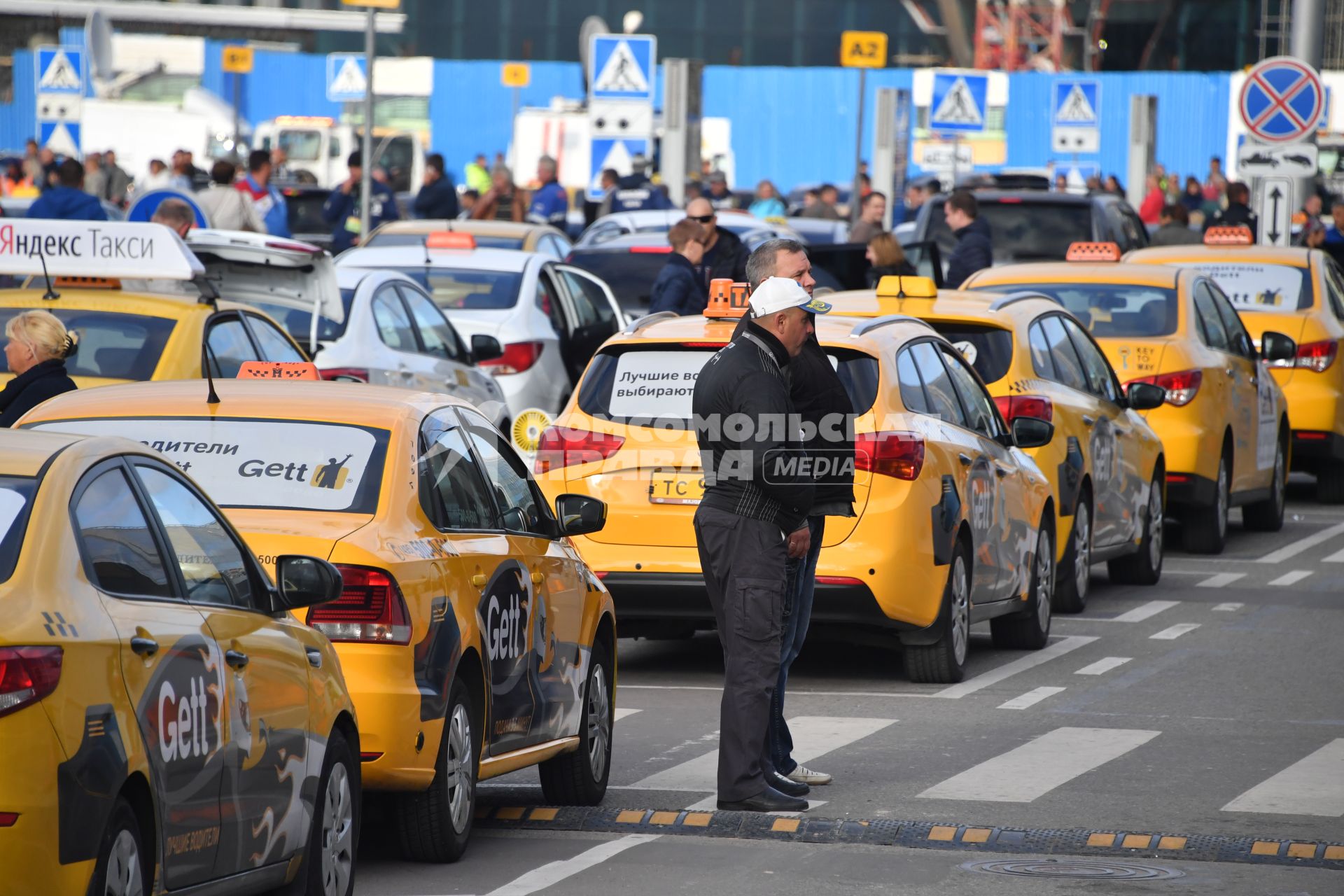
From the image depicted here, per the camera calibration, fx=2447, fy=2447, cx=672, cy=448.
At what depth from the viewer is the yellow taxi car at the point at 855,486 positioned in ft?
35.9

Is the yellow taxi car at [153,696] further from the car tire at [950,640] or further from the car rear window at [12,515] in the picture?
the car tire at [950,640]

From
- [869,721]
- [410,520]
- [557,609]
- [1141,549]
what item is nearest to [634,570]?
[869,721]

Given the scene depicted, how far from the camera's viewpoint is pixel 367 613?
23.6 ft

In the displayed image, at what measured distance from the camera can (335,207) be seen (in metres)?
29.2

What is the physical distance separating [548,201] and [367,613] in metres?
27.3

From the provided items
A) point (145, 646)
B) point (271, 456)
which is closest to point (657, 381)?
point (271, 456)

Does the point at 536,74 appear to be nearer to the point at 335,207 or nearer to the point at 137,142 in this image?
the point at 137,142

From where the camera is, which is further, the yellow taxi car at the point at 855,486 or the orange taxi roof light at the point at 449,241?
the orange taxi roof light at the point at 449,241

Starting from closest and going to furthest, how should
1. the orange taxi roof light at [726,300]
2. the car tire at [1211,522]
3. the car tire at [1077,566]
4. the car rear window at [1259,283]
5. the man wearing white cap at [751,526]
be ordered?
1. the man wearing white cap at [751,526]
2. the orange taxi roof light at [726,300]
3. the car tire at [1077,566]
4. the car tire at [1211,522]
5. the car rear window at [1259,283]

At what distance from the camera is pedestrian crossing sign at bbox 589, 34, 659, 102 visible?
27172mm

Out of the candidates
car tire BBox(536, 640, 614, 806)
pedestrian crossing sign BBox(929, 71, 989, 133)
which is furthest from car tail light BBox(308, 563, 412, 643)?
pedestrian crossing sign BBox(929, 71, 989, 133)

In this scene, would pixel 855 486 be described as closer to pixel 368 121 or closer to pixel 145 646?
pixel 145 646

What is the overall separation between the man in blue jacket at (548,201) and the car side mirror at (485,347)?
16844 mm

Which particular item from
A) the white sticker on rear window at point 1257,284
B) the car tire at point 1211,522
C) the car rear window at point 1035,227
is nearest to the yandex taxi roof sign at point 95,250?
the car tire at point 1211,522
